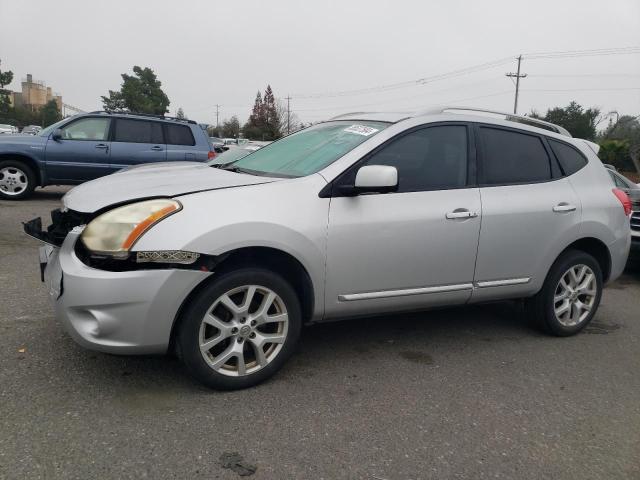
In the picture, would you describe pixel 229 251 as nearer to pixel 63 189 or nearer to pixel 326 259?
pixel 326 259

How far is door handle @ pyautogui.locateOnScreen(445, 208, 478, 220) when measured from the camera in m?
3.65

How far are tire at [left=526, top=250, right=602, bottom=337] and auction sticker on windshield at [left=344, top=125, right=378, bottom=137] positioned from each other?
184 centimetres

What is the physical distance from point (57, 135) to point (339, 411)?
28.9 feet

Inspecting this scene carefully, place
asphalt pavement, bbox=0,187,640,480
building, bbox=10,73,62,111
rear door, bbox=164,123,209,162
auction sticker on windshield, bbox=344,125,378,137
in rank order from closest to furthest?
asphalt pavement, bbox=0,187,640,480 < auction sticker on windshield, bbox=344,125,378,137 < rear door, bbox=164,123,209,162 < building, bbox=10,73,62,111

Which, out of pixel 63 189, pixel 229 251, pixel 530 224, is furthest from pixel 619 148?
pixel 229 251

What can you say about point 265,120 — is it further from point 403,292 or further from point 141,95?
point 403,292

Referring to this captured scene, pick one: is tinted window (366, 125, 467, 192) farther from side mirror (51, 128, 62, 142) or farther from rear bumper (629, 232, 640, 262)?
side mirror (51, 128, 62, 142)

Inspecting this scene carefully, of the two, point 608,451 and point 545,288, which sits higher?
point 545,288

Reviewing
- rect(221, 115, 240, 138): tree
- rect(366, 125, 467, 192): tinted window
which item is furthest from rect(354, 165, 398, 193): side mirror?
rect(221, 115, 240, 138): tree

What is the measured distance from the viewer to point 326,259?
3.25 m

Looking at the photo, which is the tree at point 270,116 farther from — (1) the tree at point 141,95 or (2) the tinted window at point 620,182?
(2) the tinted window at point 620,182

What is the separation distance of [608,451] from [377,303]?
1.48 meters

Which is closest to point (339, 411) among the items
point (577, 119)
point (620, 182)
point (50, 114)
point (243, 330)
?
point (243, 330)

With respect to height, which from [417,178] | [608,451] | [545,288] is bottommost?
[608,451]
